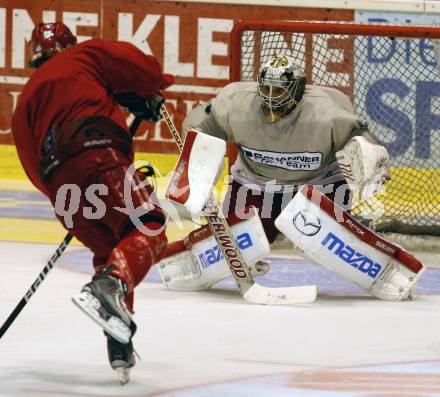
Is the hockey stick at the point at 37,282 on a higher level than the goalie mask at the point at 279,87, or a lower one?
lower

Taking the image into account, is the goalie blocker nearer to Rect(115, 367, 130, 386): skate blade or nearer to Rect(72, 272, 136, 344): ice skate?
Rect(115, 367, 130, 386): skate blade

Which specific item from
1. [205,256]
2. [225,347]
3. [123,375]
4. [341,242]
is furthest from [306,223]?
[123,375]

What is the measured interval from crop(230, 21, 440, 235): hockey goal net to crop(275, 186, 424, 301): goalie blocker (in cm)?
120

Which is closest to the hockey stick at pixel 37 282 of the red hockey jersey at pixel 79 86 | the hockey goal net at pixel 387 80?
the red hockey jersey at pixel 79 86

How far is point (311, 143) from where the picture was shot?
4859 mm

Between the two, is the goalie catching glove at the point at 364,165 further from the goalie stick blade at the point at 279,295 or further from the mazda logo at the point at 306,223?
the goalie stick blade at the point at 279,295

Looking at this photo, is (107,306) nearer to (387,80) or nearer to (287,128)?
(287,128)

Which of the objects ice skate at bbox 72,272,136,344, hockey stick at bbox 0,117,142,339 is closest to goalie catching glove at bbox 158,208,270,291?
hockey stick at bbox 0,117,142,339

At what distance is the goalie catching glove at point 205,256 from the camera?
15.7ft

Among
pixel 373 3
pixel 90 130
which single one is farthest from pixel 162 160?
pixel 90 130

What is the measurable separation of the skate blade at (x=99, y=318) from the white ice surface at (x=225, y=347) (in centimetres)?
31

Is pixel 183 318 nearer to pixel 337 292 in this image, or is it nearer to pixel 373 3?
pixel 337 292

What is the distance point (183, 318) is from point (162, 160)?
3.21m

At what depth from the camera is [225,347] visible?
3.84 meters
